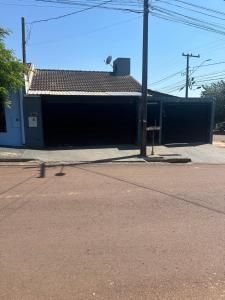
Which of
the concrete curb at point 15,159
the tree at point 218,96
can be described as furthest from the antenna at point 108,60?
the tree at point 218,96

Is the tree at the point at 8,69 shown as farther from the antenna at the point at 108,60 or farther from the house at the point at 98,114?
the antenna at the point at 108,60

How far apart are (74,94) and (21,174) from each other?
7.36 m

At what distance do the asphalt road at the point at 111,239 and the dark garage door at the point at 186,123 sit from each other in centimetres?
955

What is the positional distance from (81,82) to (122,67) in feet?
13.3

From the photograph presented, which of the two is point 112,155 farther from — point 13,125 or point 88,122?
point 13,125

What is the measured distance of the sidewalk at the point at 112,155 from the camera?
1388 centimetres

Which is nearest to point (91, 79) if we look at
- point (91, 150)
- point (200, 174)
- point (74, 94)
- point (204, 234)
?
point (74, 94)

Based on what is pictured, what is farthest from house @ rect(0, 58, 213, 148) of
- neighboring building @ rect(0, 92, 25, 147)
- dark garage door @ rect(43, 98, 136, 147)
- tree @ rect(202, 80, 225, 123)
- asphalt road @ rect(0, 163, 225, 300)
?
tree @ rect(202, 80, 225, 123)

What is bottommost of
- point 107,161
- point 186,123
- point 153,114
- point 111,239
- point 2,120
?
point 107,161

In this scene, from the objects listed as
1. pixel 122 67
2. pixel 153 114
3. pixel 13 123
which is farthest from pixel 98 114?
pixel 122 67

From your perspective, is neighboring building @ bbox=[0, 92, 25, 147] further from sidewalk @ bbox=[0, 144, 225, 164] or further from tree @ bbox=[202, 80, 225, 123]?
tree @ bbox=[202, 80, 225, 123]

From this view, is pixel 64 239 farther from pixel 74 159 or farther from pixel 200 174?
pixel 74 159

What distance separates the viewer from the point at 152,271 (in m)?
4.35

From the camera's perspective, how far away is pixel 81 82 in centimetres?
1973
